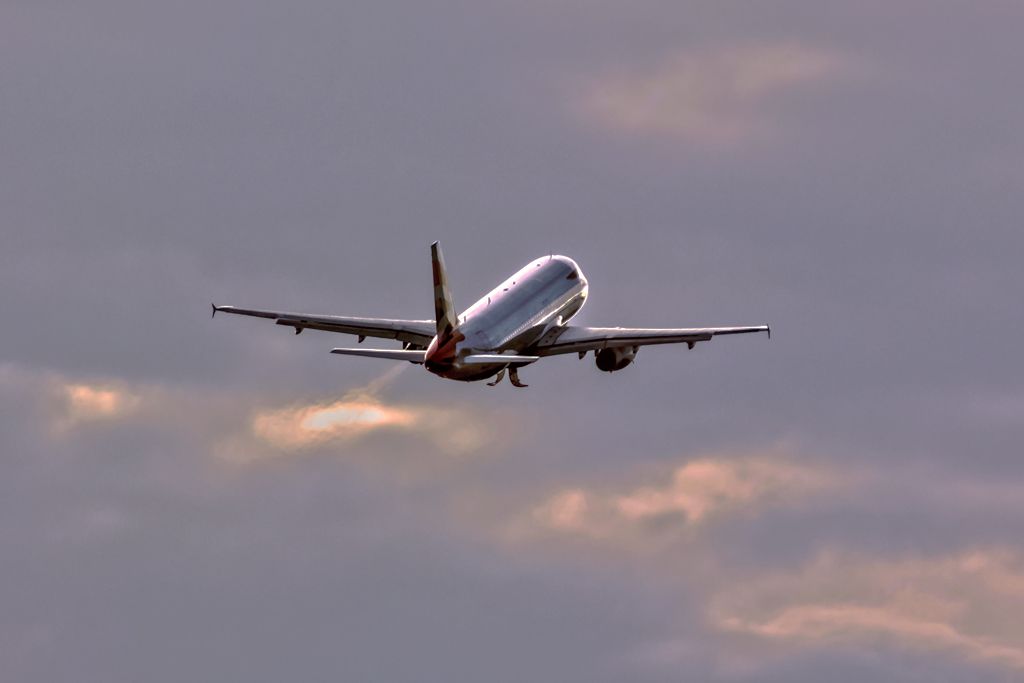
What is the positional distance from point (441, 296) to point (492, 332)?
5.97 meters

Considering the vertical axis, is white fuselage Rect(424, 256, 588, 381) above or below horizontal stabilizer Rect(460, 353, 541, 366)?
above

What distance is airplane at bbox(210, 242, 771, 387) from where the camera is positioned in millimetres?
180375

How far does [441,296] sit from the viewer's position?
18125 centimetres

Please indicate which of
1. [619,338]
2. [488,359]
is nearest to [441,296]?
[488,359]

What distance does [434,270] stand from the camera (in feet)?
596

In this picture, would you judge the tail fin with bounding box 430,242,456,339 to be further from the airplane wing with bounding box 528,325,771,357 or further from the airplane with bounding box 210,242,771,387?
the airplane wing with bounding box 528,325,771,357

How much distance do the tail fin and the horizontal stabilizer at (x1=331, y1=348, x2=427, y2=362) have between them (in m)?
2.00

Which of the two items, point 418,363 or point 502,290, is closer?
point 418,363

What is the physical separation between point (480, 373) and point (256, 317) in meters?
19.1

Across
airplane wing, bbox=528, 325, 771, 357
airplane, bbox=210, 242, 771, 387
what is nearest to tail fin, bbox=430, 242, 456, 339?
airplane, bbox=210, 242, 771, 387

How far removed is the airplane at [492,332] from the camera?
592 ft

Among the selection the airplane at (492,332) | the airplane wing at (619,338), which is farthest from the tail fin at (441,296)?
the airplane wing at (619,338)

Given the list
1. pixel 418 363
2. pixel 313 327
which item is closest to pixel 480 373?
pixel 418 363

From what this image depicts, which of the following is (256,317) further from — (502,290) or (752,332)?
(752,332)
